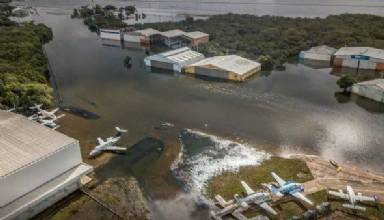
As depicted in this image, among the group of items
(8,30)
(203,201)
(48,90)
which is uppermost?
(8,30)

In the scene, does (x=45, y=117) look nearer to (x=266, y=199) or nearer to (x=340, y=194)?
(x=266, y=199)

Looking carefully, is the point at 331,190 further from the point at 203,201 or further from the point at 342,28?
the point at 342,28

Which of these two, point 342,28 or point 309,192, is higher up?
point 342,28

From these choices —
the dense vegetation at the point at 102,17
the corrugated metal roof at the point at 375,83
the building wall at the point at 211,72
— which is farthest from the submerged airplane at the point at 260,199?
the dense vegetation at the point at 102,17

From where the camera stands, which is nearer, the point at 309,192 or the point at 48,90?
the point at 309,192

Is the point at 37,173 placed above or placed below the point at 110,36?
below

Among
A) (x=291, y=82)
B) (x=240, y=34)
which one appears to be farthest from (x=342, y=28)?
(x=291, y=82)

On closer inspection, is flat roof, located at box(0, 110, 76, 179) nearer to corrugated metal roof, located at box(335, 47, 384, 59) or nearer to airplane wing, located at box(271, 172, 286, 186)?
airplane wing, located at box(271, 172, 286, 186)

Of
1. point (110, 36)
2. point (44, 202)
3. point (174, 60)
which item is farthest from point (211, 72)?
point (110, 36)
